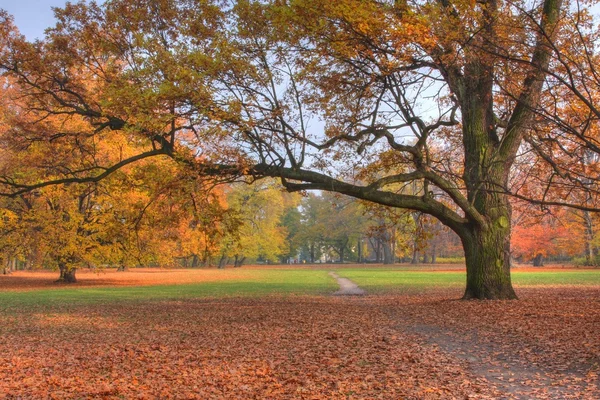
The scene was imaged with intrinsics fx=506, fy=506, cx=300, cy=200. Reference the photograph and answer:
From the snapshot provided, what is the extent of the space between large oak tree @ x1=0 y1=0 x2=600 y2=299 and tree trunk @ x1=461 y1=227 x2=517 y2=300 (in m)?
0.03

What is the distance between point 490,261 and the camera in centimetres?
1380

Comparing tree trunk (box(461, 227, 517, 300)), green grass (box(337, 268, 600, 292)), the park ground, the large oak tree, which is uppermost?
the large oak tree

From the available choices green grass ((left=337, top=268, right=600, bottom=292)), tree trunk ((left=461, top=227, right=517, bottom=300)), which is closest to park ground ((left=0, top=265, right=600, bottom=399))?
tree trunk ((left=461, top=227, right=517, bottom=300))

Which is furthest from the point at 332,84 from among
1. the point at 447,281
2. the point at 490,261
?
the point at 447,281

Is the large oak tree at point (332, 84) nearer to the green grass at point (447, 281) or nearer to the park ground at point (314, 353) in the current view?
the park ground at point (314, 353)

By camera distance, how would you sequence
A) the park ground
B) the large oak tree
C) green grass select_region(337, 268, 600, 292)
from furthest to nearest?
green grass select_region(337, 268, 600, 292)
the large oak tree
the park ground

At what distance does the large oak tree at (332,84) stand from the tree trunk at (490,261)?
1.1 inches

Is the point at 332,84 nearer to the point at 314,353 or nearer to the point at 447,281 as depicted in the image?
the point at 314,353

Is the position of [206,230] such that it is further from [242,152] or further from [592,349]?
[592,349]

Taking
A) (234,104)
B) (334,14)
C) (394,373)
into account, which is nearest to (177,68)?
(234,104)

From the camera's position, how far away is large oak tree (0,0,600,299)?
10.8 meters

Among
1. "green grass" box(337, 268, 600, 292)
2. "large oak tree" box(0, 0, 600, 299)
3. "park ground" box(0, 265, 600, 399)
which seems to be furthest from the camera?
"green grass" box(337, 268, 600, 292)

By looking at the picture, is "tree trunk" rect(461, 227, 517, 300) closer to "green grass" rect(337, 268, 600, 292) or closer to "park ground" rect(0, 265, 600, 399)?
"park ground" rect(0, 265, 600, 399)

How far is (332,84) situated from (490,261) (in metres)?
6.45
